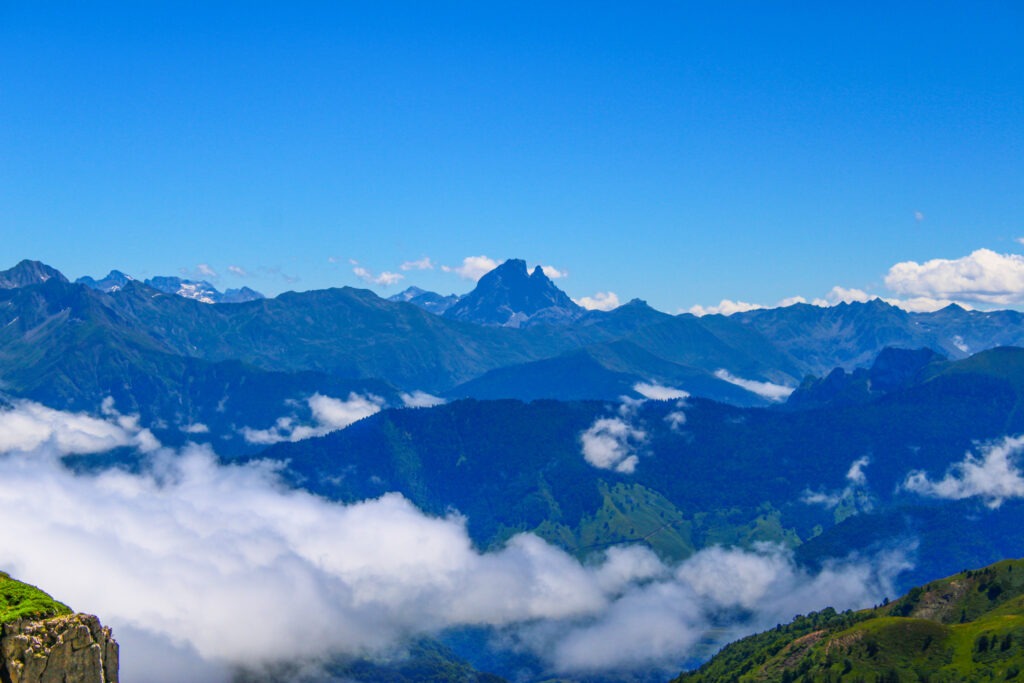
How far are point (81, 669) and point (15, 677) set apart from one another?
193 inches

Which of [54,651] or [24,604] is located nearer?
[54,651]

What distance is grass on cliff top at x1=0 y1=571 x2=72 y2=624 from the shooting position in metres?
84.1

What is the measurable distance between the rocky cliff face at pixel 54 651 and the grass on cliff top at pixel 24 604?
133 cm

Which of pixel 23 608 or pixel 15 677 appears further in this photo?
pixel 23 608

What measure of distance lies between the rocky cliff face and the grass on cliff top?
1333 mm

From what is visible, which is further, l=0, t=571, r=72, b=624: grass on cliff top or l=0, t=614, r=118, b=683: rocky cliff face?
l=0, t=571, r=72, b=624: grass on cliff top

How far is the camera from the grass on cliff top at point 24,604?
276ft

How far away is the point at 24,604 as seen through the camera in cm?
8650

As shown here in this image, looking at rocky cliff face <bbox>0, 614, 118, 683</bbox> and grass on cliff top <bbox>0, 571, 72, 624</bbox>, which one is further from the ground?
grass on cliff top <bbox>0, 571, 72, 624</bbox>

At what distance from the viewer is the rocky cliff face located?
8050 centimetres

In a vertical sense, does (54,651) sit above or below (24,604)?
below

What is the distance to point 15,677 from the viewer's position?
262 feet

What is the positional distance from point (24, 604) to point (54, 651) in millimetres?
7356

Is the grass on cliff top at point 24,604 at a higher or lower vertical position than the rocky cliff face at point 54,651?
higher
